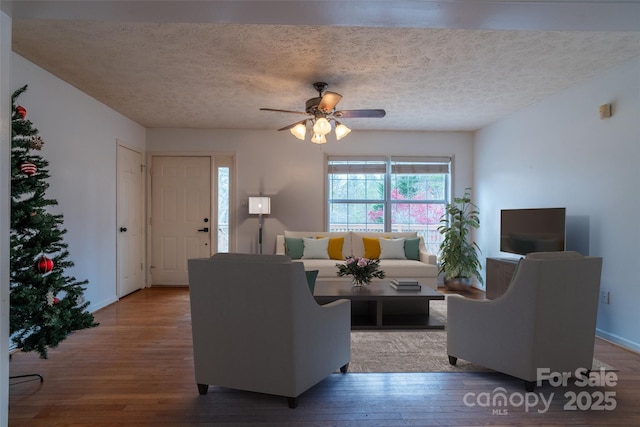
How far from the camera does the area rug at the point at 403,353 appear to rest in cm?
267

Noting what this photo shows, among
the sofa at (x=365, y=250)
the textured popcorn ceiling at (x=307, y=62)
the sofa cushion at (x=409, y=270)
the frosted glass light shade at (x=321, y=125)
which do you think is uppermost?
the textured popcorn ceiling at (x=307, y=62)

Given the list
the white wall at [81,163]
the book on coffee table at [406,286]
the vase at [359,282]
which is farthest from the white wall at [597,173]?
the white wall at [81,163]

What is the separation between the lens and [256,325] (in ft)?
6.75

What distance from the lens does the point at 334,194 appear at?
5961 mm

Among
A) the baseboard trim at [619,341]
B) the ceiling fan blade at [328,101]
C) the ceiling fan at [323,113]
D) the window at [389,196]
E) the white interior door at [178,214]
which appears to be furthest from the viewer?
the window at [389,196]

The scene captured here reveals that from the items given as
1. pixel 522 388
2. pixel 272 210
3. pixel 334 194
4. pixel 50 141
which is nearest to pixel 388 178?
pixel 334 194

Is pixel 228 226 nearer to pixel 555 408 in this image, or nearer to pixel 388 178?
pixel 388 178

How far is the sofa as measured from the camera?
16.0ft

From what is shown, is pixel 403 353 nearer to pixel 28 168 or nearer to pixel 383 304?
pixel 383 304

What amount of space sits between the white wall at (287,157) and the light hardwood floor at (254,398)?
10.1 ft

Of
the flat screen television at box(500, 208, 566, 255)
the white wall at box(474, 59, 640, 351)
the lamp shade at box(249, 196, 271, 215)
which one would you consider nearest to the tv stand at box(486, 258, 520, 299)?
the flat screen television at box(500, 208, 566, 255)

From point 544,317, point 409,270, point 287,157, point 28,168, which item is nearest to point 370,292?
point 409,270

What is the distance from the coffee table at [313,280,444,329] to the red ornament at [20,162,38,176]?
226 centimetres

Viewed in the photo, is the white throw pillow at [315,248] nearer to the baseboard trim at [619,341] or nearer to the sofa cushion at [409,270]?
the sofa cushion at [409,270]
